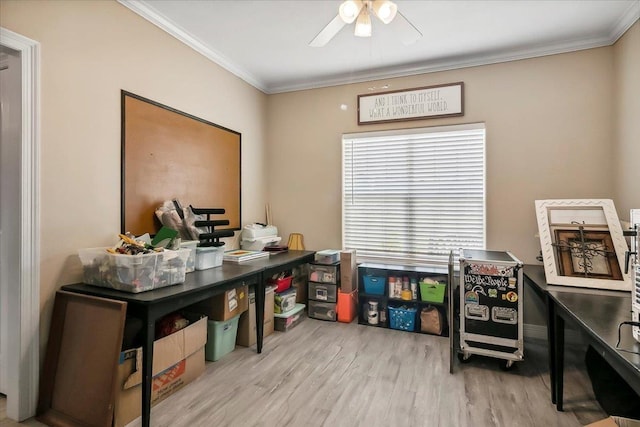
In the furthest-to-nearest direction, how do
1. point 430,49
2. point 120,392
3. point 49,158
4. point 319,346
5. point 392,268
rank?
point 392,268 < point 430,49 < point 319,346 < point 49,158 < point 120,392

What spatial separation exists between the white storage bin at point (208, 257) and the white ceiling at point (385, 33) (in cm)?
194

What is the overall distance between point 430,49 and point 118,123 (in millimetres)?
2932

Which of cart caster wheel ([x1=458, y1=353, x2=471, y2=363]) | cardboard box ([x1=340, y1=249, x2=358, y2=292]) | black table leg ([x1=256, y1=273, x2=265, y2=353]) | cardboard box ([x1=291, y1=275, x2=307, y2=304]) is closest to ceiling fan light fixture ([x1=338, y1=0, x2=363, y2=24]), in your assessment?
black table leg ([x1=256, y1=273, x2=265, y2=353])

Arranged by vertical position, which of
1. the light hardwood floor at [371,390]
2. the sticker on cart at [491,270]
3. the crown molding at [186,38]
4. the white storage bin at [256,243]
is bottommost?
the light hardwood floor at [371,390]

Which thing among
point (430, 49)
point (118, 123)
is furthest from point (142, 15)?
point (430, 49)

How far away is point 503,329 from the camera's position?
2395 mm

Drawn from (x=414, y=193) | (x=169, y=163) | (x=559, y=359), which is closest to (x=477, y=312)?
(x=559, y=359)

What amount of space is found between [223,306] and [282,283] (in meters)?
0.93

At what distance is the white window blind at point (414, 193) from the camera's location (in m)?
3.39

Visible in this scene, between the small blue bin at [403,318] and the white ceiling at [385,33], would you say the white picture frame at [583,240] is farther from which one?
the white ceiling at [385,33]

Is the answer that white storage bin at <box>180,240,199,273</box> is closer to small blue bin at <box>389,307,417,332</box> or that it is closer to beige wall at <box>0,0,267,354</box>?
beige wall at <box>0,0,267,354</box>

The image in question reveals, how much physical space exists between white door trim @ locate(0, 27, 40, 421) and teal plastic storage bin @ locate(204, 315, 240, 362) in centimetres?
108

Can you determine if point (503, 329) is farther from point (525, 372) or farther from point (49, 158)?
point (49, 158)

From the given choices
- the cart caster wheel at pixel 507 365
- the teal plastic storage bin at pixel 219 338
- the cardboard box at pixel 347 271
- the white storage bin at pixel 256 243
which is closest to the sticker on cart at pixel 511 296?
the cart caster wheel at pixel 507 365
